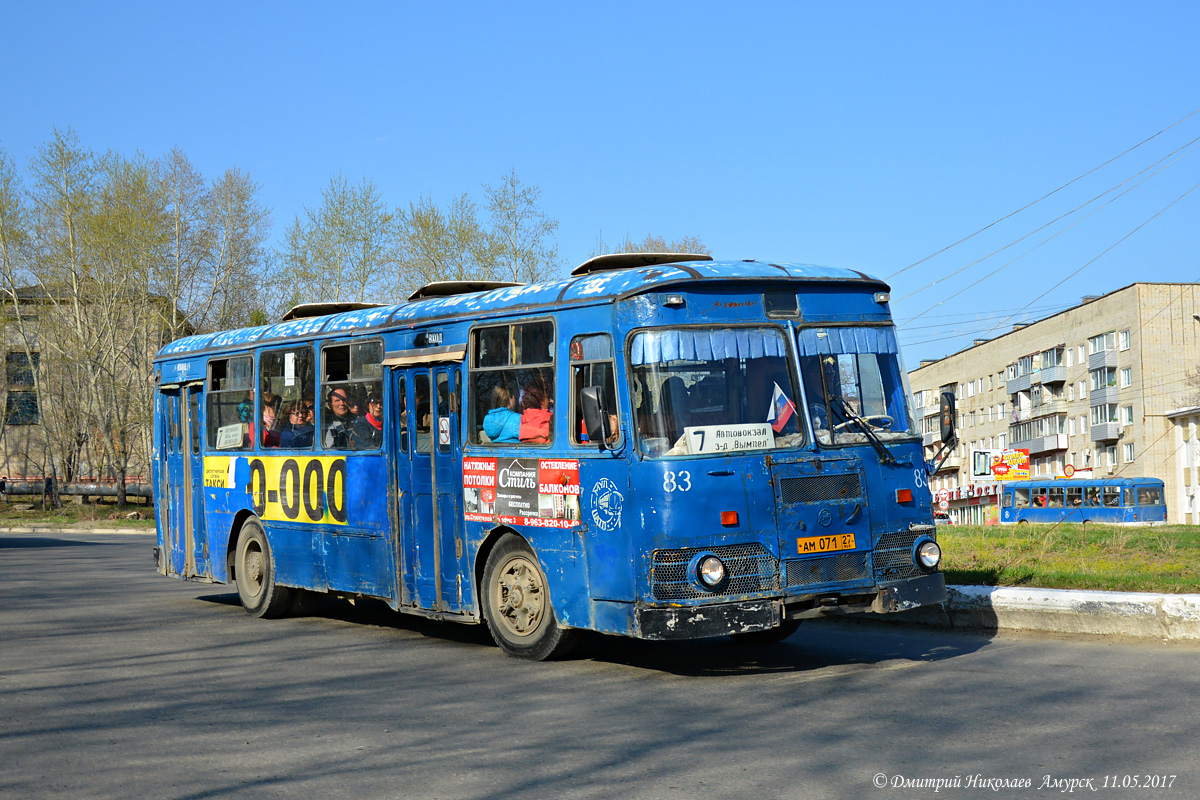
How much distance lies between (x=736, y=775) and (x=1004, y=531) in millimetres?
14894

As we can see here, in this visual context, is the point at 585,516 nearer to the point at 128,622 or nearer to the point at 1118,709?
the point at 1118,709

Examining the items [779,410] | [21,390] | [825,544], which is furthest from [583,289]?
[21,390]

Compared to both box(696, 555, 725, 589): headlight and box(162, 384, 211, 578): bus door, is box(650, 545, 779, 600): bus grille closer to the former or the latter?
box(696, 555, 725, 589): headlight

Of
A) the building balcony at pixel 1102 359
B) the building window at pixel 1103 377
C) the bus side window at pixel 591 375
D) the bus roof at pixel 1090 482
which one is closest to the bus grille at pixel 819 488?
the bus side window at pixel 591 375

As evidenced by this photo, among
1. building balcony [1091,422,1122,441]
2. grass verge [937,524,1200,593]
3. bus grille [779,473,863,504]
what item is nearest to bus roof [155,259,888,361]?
bus grille [779,473,863,504]

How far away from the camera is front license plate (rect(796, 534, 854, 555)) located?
28.2 feet

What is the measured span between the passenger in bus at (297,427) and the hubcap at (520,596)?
351cm

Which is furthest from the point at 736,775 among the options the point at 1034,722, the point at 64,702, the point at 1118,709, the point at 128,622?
the point at 128,622

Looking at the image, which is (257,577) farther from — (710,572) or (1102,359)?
(1102,359)

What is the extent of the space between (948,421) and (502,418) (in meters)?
3.58

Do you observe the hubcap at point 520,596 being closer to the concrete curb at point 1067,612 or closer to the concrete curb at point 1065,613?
the concrete curb at point 1065,613

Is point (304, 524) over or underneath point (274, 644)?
over

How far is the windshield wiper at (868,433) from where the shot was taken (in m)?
9.01

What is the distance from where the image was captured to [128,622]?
41.4 feet
